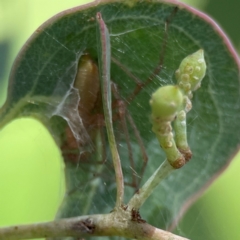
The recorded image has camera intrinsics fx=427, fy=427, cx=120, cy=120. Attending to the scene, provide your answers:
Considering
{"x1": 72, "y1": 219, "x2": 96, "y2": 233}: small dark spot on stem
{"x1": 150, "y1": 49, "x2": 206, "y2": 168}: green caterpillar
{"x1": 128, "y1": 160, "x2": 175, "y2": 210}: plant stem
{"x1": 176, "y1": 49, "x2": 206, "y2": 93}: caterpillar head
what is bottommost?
{"x1": 72, "y1": 219, "x2": 96, "y2": 233}: small dark spot on stem

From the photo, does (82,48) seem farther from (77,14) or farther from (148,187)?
(148,187)

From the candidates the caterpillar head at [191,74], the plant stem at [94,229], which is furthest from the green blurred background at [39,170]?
the caterpillar head at [191,74]

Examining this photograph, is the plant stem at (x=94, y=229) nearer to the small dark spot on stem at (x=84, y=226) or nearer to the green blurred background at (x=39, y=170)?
the small dark spot on stem at (x=84, y=226)

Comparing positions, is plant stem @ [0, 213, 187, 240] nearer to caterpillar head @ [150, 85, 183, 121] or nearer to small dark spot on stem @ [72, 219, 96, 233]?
small dark spot on stem @ [72, 219, 96, 233]

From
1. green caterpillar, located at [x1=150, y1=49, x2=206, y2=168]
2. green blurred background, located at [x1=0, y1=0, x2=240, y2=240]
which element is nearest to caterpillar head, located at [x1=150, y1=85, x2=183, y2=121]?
green caterpillar, located at [x1=150, y1=49, x2=206, y2=168]

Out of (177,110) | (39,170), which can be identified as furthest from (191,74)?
(39,170)

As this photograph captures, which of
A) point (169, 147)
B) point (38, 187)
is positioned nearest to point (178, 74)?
point (169, 147)

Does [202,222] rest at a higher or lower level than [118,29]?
lower
